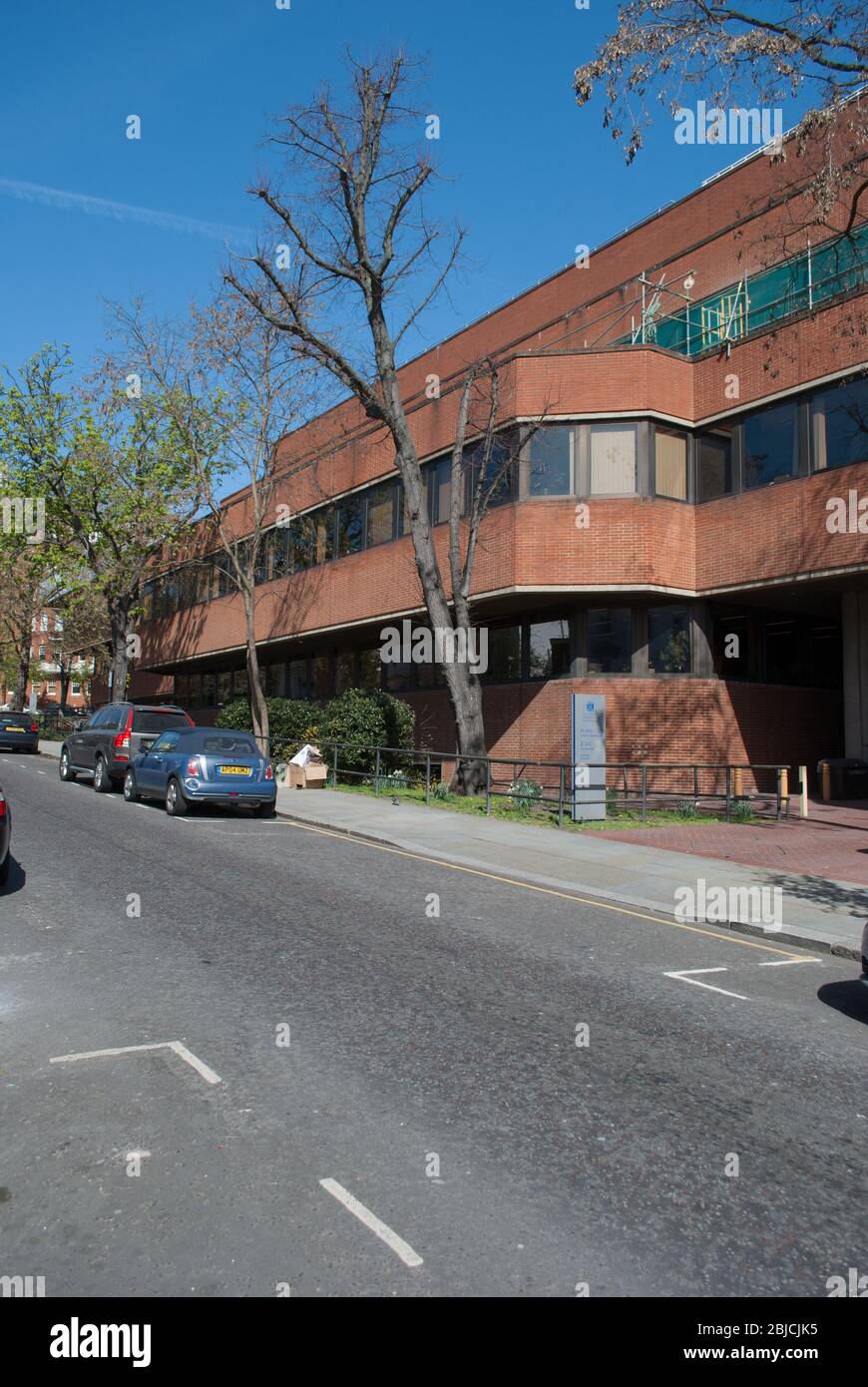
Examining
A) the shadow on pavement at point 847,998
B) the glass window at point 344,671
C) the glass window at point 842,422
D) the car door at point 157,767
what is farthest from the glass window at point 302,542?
the shadow on pavement at point 847,998

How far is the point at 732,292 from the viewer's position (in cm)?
2108

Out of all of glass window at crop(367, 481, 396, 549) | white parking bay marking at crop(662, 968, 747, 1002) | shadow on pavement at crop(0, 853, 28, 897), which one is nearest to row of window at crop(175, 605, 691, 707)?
glass window at crop(367, 481, 396, 549)

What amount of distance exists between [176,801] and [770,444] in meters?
12.5

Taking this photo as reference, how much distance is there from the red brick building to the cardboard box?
2.71 meters

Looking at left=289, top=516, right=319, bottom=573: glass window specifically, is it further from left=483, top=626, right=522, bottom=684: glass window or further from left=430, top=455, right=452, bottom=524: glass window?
left=483, top=626, right=522, bottom=684: glass window

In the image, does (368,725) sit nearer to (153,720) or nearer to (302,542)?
(153,720)

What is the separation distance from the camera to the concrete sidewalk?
361 inches

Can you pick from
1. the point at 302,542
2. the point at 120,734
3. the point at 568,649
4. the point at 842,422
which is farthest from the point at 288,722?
the point at 842,422

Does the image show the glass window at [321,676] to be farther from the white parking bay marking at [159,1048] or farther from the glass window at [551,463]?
the white parking bay marking at [159,1048]

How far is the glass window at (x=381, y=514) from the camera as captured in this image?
2442 centimetres

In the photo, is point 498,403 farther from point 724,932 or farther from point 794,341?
point 724,932

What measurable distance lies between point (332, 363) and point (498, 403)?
11.3 ft
